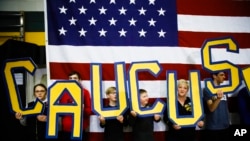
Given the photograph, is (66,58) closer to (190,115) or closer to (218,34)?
(190,115)

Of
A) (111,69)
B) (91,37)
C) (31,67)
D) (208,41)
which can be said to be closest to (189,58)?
(208,41)

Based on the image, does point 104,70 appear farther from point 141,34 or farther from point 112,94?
point 141,34

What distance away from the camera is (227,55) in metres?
2.82

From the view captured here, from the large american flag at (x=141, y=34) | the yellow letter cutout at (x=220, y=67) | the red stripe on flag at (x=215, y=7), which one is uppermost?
the red stripe on flag at (x=215, y=7)

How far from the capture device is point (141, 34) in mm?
2684

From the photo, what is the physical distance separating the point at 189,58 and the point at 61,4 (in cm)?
143

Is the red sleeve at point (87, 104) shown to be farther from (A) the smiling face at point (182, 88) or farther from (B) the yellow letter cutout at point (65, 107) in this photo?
(A) the smiling face at point (182, 88)

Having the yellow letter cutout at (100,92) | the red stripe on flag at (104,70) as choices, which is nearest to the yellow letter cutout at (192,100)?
the red stripe on flag at (104,70)

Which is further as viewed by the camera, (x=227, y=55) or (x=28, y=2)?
(x=28, y=2)

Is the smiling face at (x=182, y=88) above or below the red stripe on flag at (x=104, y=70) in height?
below

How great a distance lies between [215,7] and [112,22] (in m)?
1.16

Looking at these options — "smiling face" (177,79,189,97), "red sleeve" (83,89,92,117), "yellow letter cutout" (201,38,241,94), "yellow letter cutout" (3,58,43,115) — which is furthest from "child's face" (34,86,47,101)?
"yellow letter cutout" (201,38,241,94)

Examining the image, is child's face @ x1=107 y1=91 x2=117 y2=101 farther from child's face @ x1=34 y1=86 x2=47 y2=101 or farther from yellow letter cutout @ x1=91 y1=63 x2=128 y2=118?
child's face @ x1=34 y1=86 x2=47 y2=101

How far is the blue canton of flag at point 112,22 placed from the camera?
8.43ft
